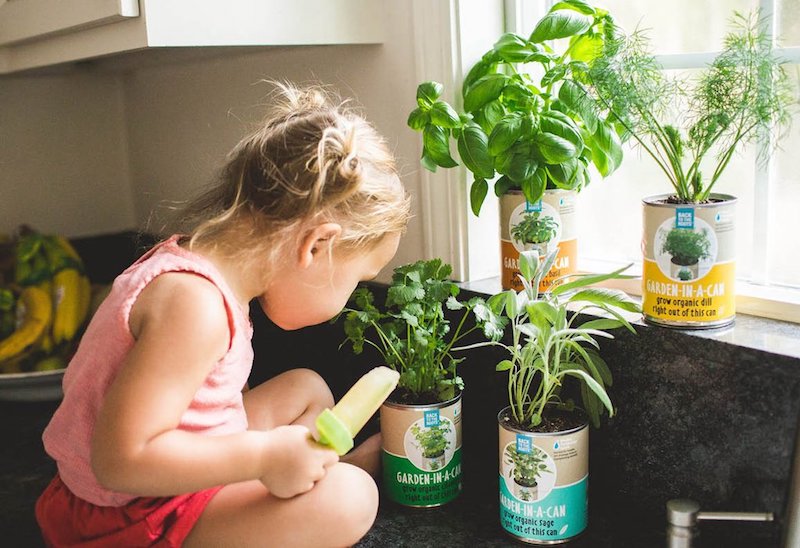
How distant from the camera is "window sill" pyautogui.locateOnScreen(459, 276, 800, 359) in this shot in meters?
0.95

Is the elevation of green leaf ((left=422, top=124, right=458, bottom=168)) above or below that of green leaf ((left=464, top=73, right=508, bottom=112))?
below

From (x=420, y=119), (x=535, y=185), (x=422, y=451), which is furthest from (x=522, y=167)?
(x=422, y=451)

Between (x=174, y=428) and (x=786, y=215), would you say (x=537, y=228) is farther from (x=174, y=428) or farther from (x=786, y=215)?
(x=174, y=428)

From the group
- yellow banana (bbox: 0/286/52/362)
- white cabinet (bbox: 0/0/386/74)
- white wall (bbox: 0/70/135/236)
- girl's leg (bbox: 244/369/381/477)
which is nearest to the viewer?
white cabinet (bbox: 0/0/386/74)

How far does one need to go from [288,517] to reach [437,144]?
1.58ft

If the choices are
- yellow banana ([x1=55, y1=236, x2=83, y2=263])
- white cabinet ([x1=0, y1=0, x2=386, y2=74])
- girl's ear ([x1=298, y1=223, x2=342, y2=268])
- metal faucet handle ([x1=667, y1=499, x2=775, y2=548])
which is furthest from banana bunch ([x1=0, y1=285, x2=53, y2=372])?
metal faucet handle ([x1=667, y1=499, x2=775, y2=548])

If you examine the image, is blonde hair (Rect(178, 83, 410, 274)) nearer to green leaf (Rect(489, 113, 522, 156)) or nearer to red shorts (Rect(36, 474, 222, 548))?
green leaf (Rect(489, 113, 522, 156))

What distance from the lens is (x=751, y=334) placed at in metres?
1.00

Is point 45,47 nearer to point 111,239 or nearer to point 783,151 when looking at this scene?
point 111,239

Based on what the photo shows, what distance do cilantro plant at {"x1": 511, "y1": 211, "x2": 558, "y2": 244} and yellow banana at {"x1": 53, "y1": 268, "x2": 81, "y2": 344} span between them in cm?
86

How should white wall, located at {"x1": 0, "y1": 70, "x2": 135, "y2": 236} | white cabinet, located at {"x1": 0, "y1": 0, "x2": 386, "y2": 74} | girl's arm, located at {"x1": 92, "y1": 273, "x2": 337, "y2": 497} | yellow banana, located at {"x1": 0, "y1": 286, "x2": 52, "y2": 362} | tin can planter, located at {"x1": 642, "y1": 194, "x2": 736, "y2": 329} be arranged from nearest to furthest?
girl's arm, located at {"x1": 92, "y1": 273, "x2": 337, "y2": 497} → tin can planter, located at {"x1": 642, "y1": 194, "x2": 736, "y2": 329} → white cabinet, located at {"x1": 0, "y1": 0, "x2": 386, "y2": 74} → yellow banana, located at {"x1": 0, "y1": 286, "x2": 52, "y2": 362} → white wall, located at {"x1": 0, "y1": 70, "x2": 135, "y2": 236}

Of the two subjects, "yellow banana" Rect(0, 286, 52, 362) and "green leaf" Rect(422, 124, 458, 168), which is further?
"yellow banana" Rect(0, 286, 52, 362)

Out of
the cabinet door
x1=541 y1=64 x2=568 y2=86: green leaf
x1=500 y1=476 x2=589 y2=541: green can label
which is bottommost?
x1=500 y1=476 x2=589 y2=541: green can label

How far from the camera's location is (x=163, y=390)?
890mm
